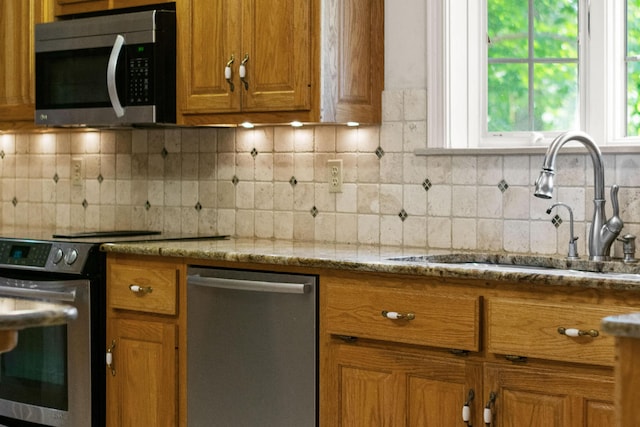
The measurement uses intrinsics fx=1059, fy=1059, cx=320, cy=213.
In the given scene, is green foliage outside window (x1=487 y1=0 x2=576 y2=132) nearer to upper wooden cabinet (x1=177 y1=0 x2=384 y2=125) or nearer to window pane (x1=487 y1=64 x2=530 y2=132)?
window pane (x1=487 y1=64 x2=530 y2=132)

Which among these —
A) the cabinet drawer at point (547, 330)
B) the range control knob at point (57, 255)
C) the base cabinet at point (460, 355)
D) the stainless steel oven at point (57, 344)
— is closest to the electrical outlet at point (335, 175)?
the base cabinet at point (460, 355)

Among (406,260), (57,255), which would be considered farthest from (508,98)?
(57,255)

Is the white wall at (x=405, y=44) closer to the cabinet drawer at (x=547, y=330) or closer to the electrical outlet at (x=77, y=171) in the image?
the cabinet drawer at (x=547, y=330)

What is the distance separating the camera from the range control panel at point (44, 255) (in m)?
3.80

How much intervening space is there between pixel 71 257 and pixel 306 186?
91cm

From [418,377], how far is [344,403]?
0.28 metres

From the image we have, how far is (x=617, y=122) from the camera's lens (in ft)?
11.4

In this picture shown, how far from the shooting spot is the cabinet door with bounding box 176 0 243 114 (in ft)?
12.5

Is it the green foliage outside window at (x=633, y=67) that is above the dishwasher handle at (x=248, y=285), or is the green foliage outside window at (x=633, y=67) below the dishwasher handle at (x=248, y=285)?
above

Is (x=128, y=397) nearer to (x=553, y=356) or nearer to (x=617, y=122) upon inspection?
(x=553, y=356)

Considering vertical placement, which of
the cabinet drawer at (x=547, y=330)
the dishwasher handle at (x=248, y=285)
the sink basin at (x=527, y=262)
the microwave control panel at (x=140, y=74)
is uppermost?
the microwave control panel at (x=140, y=74)

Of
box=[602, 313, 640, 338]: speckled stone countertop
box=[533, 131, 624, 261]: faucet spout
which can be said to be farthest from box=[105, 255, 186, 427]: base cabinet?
box=[602, 313, 640, 338]: speckled stone countertop

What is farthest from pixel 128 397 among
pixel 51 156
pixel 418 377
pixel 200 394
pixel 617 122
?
pixel 617 122

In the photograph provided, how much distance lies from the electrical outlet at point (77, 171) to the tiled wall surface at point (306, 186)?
24 mm
